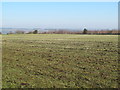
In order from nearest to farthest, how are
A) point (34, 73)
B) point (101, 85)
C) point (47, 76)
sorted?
point (101, 85), point (47, 76), point (34, 73)

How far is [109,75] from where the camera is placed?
6996 mm

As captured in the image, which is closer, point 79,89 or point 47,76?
point 79,89

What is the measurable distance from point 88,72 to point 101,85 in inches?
62.8

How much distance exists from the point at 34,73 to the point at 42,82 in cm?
127

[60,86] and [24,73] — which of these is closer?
[60,86]

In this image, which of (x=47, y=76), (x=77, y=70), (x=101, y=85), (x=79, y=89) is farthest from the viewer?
(x=77, y=70)

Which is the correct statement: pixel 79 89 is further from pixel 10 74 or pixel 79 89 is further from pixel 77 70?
pixel 10 74

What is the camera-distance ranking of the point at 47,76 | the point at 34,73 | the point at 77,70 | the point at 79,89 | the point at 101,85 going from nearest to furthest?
the point at 79,89
the point at 101,85
the point at 47,76
the point at 34,73
the point at 77,70

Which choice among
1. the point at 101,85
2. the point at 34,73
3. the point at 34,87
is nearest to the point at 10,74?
the point at 34,73

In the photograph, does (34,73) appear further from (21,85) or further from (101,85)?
(101,85)

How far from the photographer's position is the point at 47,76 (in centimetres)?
684

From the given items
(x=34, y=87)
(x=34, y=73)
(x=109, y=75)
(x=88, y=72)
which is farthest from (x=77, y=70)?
(x=34, y=87)

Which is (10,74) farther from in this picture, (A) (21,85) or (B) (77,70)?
(B) (77,70)

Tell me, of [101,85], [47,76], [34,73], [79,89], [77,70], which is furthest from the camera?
[77,70]
